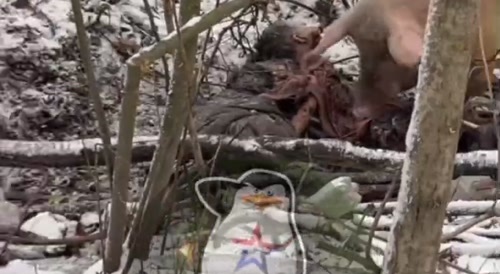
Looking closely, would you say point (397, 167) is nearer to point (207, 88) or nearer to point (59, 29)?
point (207, 88)

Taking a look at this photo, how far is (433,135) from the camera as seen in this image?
3.37 feet

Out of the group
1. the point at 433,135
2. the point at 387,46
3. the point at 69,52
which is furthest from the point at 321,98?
the point at 433,135

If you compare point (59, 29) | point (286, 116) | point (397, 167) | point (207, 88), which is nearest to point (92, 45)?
point (59, 29)

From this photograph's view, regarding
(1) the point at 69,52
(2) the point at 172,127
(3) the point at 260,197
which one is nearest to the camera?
(2) the point at 172,127

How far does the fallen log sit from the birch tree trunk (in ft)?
2.41

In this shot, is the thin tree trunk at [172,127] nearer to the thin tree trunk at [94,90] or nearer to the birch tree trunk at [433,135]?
the thin tree trunk at [94,90]

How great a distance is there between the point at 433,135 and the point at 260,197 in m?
0.57

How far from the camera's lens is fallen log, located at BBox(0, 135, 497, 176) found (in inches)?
71.2

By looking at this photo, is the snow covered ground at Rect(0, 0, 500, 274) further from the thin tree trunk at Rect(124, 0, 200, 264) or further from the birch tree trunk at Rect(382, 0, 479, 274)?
the birch tree trunk at Rect(382, 0, 479, 274)

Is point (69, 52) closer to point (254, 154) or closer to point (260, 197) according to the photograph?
point (254, 154)

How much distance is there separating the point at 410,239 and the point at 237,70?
1.73m

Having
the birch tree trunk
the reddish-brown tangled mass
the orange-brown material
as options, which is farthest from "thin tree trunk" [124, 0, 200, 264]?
the orange-brown material

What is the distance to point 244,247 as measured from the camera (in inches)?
57.3

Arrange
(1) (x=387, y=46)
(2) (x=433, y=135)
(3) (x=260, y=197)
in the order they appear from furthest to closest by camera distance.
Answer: (1) (x=387, y=46) → (3) (x=260, y=197) → (2) (x=433, y=135)
